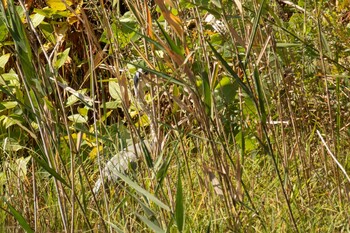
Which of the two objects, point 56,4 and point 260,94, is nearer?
point 260,94

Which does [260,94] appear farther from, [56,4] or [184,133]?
[56,4]

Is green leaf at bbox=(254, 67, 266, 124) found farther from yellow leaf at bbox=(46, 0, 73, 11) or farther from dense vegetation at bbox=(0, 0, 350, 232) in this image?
yellow leaf at bbox=(46, 0, 73, 11)

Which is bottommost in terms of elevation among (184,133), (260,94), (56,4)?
(184,133)

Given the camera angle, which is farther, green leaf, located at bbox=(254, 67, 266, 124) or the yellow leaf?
the yellow leaf

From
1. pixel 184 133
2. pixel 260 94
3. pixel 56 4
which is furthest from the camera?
pixel 56 4

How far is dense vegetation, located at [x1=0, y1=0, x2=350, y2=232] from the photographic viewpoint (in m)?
1.62

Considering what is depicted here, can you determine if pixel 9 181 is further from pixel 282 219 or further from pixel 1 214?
pixel 282 219

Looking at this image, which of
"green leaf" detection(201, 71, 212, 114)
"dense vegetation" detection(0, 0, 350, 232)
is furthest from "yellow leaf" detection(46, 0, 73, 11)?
"green leaf" detection(201, 71, 212, 114)

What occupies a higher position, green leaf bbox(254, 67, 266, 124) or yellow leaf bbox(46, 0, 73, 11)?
green leaf bbox(254, 67, 266, 124)

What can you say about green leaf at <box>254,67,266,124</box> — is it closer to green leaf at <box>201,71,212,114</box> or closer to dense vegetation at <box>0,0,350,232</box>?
dense vegetation at <box>0,0,350,232</box>

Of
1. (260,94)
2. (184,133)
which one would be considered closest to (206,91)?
(260,94)

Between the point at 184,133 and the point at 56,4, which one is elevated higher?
the point at 56,4

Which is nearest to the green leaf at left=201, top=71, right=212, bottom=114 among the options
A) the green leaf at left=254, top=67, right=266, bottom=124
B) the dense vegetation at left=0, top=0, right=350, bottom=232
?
the dense vegetation at left=0, top=0, right=350, bottom=232

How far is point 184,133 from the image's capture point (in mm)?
2438
